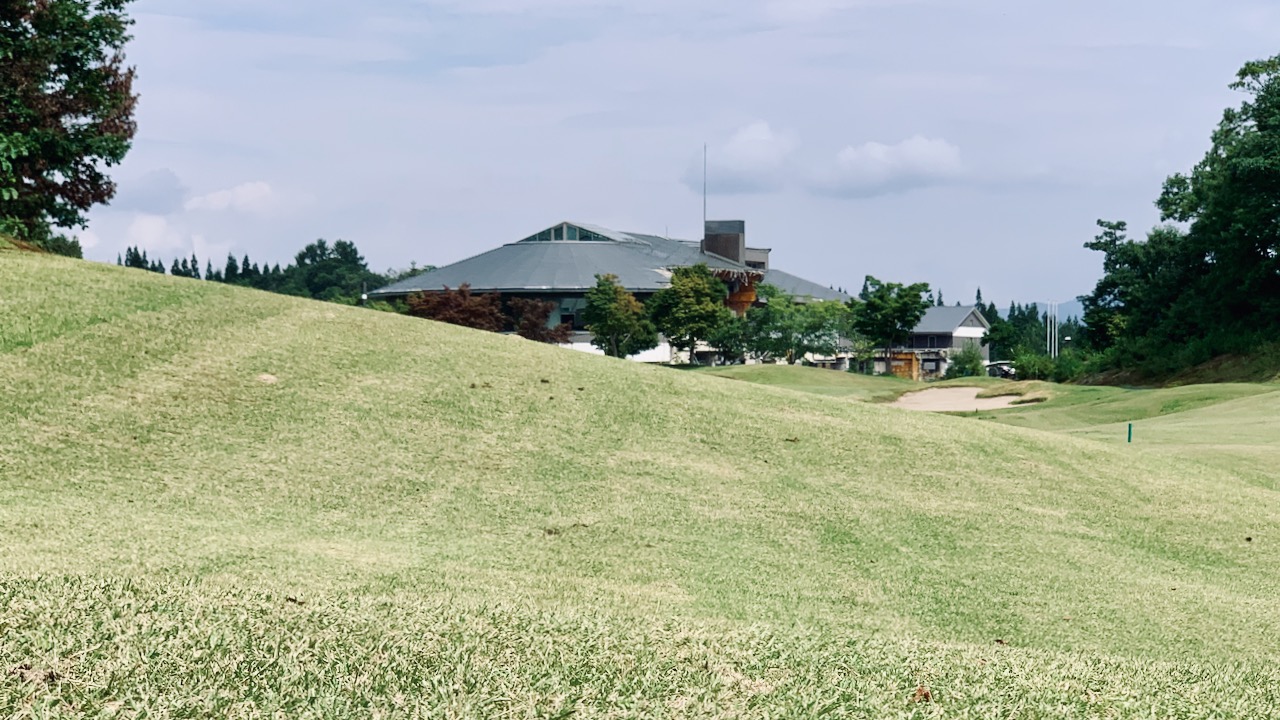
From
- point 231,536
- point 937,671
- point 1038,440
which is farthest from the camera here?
point 1038,440

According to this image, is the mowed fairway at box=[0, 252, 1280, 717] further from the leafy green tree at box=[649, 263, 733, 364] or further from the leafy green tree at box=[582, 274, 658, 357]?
the leafy green tree at box=[649, 263, 733, 364]

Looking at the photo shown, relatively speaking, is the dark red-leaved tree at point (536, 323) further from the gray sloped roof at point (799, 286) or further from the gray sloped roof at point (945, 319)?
the gray sloped roof at point (945, 319)

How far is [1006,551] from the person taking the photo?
34.3 ft

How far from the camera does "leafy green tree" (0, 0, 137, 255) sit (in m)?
20.7

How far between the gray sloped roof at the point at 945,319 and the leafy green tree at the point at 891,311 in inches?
1800

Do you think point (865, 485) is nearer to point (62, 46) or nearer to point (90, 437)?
point (90, 437)

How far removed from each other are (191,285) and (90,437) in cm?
643

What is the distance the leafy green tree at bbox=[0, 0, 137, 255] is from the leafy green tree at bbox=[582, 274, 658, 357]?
42188mm

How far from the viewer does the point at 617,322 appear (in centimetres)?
6612

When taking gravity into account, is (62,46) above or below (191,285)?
above

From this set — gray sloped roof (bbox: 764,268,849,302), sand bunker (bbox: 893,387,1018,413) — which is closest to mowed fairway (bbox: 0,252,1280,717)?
sand bunker (bbox: 893,387,1018,413)

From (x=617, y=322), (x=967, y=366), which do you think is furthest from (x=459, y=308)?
(x=967, y=366)

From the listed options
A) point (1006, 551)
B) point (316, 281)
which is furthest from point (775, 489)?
point (316, 281)

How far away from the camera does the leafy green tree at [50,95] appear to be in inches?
814
